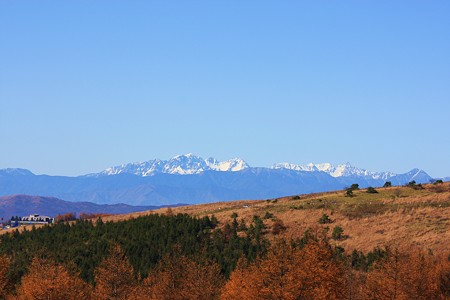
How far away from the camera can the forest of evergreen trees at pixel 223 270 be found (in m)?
74.3

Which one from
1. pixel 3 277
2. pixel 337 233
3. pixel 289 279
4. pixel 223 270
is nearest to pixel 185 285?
pixel 289 279

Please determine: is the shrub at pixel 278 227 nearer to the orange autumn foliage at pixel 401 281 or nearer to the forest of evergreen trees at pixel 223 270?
the forest of evergreen trees at pixel 223 270

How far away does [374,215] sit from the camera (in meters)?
128

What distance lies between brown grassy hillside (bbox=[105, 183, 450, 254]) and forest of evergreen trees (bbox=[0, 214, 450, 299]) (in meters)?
5.66

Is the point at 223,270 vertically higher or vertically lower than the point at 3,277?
lower

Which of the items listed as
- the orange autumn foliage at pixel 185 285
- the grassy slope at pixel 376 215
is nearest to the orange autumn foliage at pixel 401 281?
the orange autumn foliage at pixel 185 285

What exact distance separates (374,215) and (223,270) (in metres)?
34.1

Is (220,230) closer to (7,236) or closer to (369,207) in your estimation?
(369,207)

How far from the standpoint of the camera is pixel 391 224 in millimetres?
121125

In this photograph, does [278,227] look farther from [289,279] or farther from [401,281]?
[289,279]

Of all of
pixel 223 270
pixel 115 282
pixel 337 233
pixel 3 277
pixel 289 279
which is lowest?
pixel 223 270

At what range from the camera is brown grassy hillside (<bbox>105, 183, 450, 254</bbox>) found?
374ft

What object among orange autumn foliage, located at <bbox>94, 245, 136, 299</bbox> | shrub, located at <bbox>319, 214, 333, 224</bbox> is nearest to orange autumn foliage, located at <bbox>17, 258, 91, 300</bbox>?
orange autumn foliage, located at <bbox>94, 245, 136, 299</bbox>

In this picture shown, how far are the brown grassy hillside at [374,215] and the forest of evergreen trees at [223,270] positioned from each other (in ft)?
18.6
